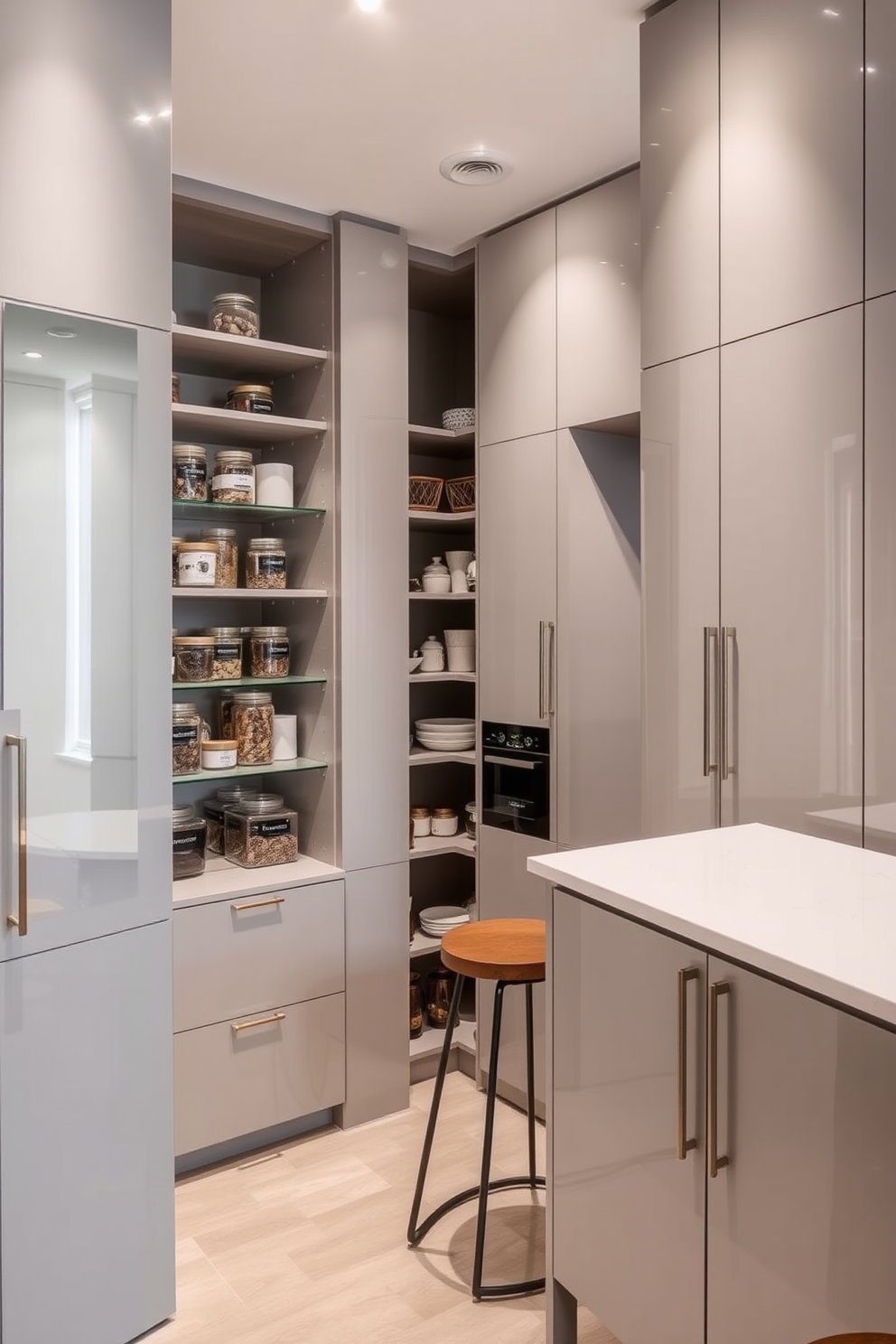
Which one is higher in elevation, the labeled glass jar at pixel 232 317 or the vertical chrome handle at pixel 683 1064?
the labeled glass jar at pixel 232 317

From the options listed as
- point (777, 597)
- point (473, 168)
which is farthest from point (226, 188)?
point (777, 597)

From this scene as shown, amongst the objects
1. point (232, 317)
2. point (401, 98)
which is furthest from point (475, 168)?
point (232, 317)

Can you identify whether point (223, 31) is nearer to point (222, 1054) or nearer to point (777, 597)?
point (777, 597)

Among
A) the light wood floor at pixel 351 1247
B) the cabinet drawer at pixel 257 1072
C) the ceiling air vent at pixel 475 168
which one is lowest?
the light wood floor at pixel 351 1247

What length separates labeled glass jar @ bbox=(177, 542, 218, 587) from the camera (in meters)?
2.87

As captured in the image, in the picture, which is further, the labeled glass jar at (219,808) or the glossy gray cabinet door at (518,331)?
the labeled glass jar at (219,808)

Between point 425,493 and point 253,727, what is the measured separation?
1026mm

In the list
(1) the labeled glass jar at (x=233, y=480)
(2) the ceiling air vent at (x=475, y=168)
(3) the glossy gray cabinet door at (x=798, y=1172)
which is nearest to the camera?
(3) the glossy gray cabinet door at (x=798, y=1172)

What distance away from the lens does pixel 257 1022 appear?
A: 284 cm

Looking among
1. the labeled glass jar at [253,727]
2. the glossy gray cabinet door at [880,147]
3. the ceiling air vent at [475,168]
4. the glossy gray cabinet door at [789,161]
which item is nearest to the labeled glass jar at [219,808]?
the labeled glass jar at [253,727]

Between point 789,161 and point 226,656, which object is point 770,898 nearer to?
point 789,161

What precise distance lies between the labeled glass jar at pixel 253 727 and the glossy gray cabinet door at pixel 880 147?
76.3 inches

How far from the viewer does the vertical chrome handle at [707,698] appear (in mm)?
2115

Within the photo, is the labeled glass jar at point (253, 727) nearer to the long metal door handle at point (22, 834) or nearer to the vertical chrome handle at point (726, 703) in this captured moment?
the long metal door handle at point (22, 834)
